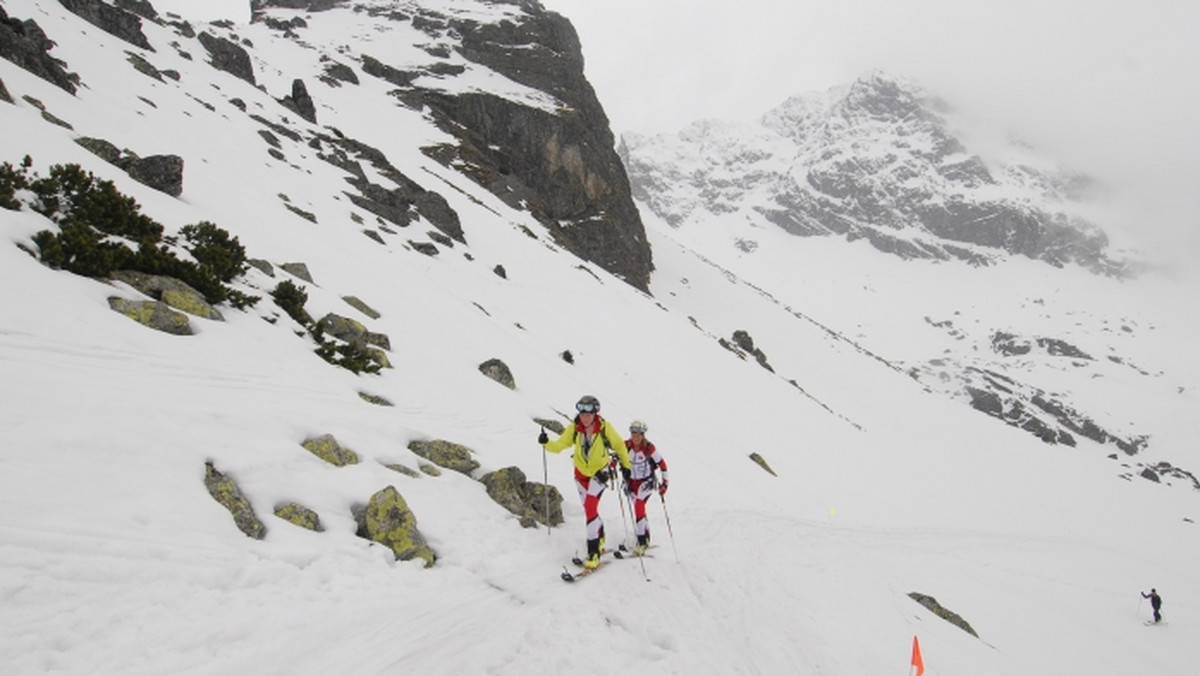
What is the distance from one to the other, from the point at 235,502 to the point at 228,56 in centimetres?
4829

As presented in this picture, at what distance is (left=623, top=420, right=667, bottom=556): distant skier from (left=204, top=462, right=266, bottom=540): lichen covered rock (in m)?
5.18

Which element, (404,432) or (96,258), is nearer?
(96,258)

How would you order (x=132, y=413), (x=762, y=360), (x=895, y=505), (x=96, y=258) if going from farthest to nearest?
(x=762, y=360) < (x=895, y=505) < (x=96, y=258) < (x=132, y=413)

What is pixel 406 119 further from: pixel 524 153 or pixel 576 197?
pixel 576 197

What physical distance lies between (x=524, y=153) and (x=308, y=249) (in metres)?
45.3

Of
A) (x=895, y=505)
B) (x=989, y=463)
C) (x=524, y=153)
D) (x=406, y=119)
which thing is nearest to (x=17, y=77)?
(x=895, y=505)

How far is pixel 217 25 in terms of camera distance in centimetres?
5647

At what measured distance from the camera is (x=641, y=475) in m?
9.48

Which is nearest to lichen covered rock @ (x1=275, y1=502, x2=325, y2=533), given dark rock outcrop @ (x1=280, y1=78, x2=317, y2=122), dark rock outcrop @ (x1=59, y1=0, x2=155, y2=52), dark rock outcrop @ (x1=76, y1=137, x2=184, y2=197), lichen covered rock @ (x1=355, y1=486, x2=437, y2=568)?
lichen covered rock @ (x1=355, y1=486, x2=437, y2=568)

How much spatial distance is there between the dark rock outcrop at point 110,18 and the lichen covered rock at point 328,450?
38.0 m

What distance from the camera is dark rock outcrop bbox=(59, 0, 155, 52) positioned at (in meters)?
31.3

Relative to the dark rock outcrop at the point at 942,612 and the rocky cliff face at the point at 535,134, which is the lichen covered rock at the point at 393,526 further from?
the rocky cliff face at the point at 535,134

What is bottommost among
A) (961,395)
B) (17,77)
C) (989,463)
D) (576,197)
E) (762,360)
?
(961,395)

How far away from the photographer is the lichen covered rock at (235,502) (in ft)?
19.7
